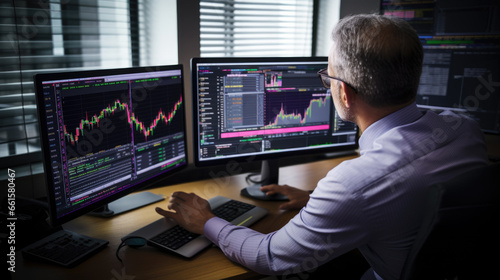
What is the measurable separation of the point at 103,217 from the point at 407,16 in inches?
72.8

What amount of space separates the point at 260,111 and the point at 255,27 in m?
0.94

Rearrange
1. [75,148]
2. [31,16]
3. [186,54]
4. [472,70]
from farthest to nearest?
[472,70] → [186,54] → [31,16] → [75,148]

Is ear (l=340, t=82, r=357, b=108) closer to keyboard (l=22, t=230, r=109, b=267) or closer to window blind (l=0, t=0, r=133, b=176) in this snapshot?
keyboard (l=22, t=230, r=109, b=267)

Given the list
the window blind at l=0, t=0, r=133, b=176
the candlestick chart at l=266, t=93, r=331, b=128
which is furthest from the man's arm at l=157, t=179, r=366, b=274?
the window blind at l=0, t=0, r=133, b=176

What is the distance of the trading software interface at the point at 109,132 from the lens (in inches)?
47.4

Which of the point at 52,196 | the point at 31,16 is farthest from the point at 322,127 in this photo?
the point at 31,16

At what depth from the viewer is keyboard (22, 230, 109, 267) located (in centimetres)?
118

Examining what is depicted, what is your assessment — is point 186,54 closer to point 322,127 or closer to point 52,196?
point 322,127

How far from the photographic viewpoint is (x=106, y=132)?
136 cm

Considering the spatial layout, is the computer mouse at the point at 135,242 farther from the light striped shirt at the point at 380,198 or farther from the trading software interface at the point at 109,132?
the light striped shirt at the point at 380,198

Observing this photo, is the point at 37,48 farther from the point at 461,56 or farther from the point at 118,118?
the point at 461,56

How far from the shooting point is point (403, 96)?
112 cm

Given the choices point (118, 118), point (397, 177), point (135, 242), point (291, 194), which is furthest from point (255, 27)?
point (397, 177)

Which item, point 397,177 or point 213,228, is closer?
point 397,177
